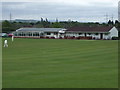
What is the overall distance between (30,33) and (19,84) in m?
92.3

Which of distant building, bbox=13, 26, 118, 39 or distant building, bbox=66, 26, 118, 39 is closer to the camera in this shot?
distant building, bbox=66, 26, 118, 39

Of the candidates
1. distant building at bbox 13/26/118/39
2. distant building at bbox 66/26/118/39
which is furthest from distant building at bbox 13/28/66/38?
distant building at bbox 66/26/118/39

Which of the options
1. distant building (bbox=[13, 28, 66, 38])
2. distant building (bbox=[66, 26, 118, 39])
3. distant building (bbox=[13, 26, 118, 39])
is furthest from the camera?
distant building (bbox=[13, 28, 66, 38])

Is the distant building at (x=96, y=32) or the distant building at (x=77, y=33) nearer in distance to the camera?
the distant building at (x=96, y=32)

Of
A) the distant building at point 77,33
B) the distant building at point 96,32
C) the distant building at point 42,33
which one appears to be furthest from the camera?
the distant building at point 42,33

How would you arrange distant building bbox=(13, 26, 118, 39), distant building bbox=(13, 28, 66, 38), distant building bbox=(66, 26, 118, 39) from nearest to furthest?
distant building bbox=(66, 26, 118, 39) → distant building bbox=(13, 26, 118, 39) → distant building bbox=(13, 28, 66, 38)

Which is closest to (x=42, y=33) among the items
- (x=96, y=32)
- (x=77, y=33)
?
(x=77, y=33)

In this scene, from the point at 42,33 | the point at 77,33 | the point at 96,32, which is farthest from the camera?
the point at 42,33

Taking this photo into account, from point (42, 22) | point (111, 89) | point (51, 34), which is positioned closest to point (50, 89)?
point (111, 89)

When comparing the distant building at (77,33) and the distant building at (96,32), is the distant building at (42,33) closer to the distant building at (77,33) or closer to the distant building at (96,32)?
the distant building at (77,33)

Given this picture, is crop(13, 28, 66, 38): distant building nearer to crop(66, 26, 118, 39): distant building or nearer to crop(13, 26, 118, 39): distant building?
crop(13, 26, 118, 39): distant building

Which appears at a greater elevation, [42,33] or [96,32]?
[96,32]

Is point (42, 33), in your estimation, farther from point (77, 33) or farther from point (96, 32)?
point (96, 32)

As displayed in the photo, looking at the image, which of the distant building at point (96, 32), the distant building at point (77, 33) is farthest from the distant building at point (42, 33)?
the distant building at point (96, 32)
